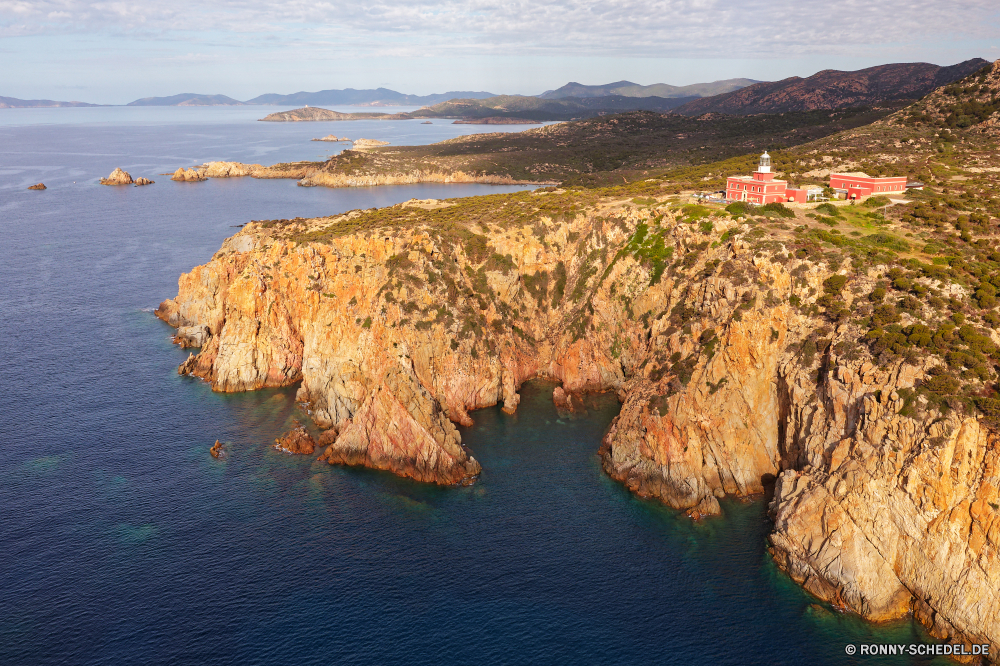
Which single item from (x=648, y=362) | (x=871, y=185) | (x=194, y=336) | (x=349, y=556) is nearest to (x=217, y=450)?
(x=349, y=556)

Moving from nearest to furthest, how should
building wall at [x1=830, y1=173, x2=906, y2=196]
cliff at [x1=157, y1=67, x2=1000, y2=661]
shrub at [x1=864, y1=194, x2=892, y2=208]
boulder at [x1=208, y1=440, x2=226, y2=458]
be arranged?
cliff at [x1=157, y1=67, x2=1000, y2=661], boulder at [x1=208, y1=440, x2=226, y2=458], shrub at [x1=864, y1=194, x2=892, y2=208], building wall at [x1=830, y1=173, x2=906, y2=196]

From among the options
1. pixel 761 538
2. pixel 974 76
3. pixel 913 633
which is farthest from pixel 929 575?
pixel 974 76

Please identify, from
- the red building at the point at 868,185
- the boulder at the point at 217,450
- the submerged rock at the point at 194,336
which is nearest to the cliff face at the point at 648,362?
the submerged rock at the point at 194,336

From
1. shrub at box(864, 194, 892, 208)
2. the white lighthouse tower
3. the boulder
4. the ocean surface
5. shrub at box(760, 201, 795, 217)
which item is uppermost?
the white lighthouse tower

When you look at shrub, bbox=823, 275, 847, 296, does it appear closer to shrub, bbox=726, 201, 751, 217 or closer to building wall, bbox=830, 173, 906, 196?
shrub, bbox=726, 201, 751, 217

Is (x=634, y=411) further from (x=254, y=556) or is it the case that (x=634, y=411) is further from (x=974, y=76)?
(x=974, y=76)

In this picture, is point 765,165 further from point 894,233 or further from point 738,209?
point 894,233

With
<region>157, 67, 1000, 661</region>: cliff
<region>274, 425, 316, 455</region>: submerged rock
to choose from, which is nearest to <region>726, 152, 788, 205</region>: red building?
<region>157, 67, 1000, 661</region>: cliff
